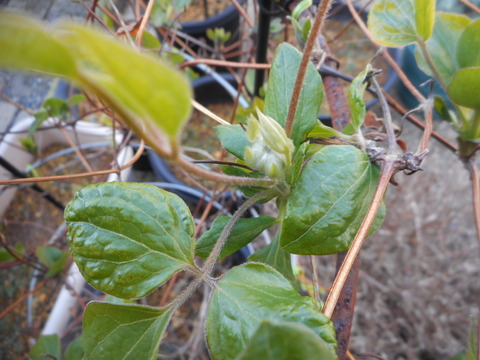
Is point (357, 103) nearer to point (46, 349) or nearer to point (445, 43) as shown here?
point (445, 43)

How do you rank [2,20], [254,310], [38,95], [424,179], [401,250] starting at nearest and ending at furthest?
[2,20] → [254,310] → [401,250] → [424,179] → [38,95]

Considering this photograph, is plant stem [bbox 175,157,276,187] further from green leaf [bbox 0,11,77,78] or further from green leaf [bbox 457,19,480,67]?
green leaf [bbox 457,19,480,67]

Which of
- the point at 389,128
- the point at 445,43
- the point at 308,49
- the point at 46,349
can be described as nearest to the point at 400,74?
the point at 445,43

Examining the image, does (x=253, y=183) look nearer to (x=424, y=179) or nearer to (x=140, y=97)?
(x=140, y=97)

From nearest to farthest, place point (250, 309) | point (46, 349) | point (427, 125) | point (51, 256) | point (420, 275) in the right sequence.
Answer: point (250, 309) < point (427, 125) < point (46, 349) < point (51, 256) < point (420, 275)

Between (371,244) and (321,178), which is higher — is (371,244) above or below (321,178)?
below

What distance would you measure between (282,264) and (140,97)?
0.62 ft

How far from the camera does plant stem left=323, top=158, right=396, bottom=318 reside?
0.21m

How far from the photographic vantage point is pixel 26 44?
85 millimetres

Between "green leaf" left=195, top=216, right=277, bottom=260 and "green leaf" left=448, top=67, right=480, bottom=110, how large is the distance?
0.59ft

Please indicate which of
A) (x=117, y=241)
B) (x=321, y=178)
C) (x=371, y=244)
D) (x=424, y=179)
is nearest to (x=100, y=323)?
(x=117, y=241)

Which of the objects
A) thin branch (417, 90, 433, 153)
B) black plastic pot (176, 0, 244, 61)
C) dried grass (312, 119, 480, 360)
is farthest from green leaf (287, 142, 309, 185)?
black plastic pot (176, 0, 244, 61)

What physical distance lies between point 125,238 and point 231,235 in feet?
0.23

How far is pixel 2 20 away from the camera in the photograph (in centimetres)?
8
